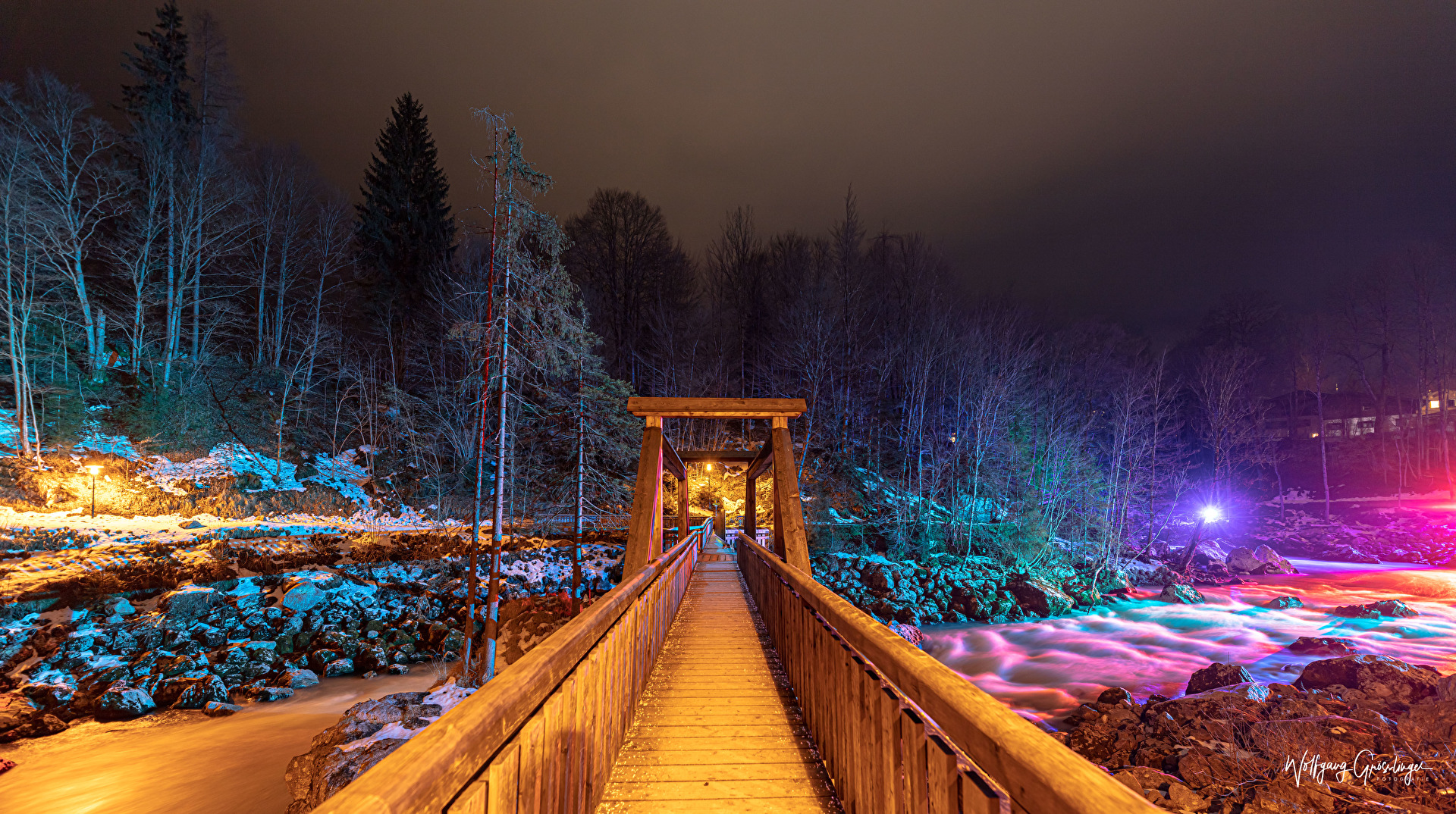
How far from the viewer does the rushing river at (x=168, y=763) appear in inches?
294

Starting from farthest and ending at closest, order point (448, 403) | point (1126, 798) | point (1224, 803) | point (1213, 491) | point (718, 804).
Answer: point (1213, 491) → point (448, 403) → point (1224, 803) → point (718, 804) → point (1126, 798)

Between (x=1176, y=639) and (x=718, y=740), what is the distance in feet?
57.0

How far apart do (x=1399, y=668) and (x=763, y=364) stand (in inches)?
931

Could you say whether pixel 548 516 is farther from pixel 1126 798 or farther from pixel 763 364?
pixel 1126 798

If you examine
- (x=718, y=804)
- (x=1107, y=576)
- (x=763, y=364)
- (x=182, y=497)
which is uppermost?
(x=763, y=364)

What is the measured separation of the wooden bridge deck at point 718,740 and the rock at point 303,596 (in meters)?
11.9

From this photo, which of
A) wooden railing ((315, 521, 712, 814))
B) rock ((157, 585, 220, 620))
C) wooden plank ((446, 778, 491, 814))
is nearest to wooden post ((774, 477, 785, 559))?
wooden railing ((315, 521, 712, 814))

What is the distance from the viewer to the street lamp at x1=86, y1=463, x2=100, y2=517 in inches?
572

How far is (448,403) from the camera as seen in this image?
898 inches

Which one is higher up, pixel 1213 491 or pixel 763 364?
pixel 763 364

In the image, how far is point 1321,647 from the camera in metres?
12.5

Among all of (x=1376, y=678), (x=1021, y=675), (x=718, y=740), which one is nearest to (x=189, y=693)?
(x=718, y=740)

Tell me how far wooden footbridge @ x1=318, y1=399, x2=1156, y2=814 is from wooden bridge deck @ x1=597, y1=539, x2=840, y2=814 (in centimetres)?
1

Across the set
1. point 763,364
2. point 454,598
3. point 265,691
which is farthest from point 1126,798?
point 763,364
